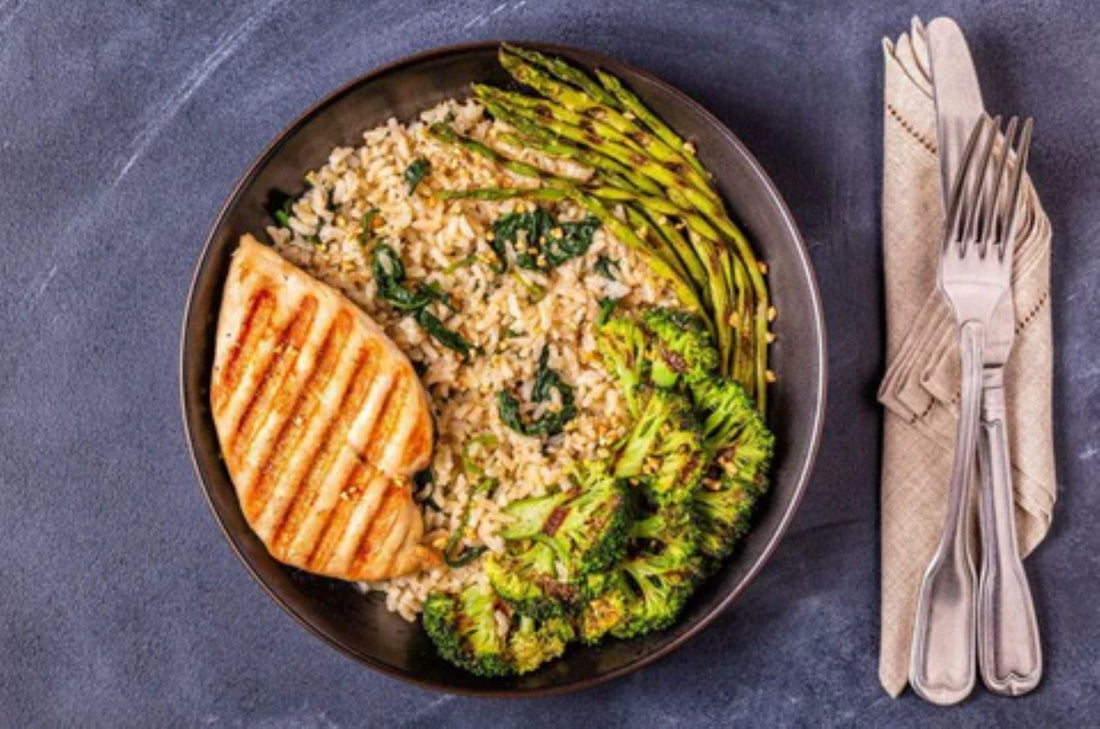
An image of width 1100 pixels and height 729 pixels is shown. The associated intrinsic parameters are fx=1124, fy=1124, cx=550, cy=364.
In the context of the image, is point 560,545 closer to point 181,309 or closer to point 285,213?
point 285,213

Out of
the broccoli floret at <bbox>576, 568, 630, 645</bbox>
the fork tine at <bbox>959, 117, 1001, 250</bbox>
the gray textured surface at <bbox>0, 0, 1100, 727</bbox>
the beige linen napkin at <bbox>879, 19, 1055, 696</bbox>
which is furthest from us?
the gray textured surface at <bbox>0, 0, 1100, 727</bbox>

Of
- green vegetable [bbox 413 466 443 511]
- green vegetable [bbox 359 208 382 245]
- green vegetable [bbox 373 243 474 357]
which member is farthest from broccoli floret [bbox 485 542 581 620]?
Result: green vegetable [bbox 359 208 382 245]

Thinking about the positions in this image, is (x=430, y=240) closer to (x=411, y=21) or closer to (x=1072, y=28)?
(x=411, y=21)

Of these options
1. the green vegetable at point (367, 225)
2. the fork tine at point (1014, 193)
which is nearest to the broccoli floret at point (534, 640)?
the green vegetable at point (367, 225)

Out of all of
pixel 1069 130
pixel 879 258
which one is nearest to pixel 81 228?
pixel 879 258

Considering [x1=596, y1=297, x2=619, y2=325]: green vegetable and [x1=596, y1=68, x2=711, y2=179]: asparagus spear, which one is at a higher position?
[x1=596, y1=68, x2=711, y2=179]: asparagus spear

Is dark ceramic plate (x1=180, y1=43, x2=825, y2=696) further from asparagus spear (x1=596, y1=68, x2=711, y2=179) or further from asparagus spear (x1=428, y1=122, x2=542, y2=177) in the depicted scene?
asparagus spear (x1=428, y1=122, x2=542, y2=177)

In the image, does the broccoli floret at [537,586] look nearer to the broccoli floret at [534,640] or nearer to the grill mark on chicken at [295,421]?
the broccoli floret at [534,640]
